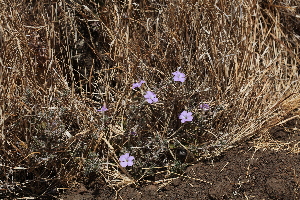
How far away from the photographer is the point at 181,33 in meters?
2.74

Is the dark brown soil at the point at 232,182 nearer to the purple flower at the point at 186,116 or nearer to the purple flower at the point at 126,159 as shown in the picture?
the purple flower at the point at 126,159

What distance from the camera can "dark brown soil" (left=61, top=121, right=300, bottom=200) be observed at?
2205 mm

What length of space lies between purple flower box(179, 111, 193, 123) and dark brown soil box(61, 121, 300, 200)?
0.29m

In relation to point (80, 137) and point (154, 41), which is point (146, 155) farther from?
point (154, 41)

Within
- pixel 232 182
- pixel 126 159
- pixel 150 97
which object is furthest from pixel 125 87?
pixel 232 182

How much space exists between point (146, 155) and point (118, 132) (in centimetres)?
22

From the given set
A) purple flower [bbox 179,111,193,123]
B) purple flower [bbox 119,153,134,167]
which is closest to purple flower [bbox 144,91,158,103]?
purple flower [bbox 179,111,193,123]

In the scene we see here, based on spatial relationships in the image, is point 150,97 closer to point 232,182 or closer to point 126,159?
point 126,159

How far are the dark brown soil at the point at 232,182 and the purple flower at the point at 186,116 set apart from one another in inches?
11.3

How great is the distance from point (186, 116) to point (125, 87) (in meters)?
0.46

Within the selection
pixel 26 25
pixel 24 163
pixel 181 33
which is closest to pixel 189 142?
pixel 181 33

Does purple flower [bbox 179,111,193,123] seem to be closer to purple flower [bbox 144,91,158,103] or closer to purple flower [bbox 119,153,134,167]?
purple flower [bbox 144,91,158,103]

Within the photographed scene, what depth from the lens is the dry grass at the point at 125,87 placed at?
2.33 m

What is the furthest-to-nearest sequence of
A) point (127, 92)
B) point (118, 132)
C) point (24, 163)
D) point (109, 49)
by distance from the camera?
point (109, 49), point (127, 92), point (118, 132), point (24, 163)
